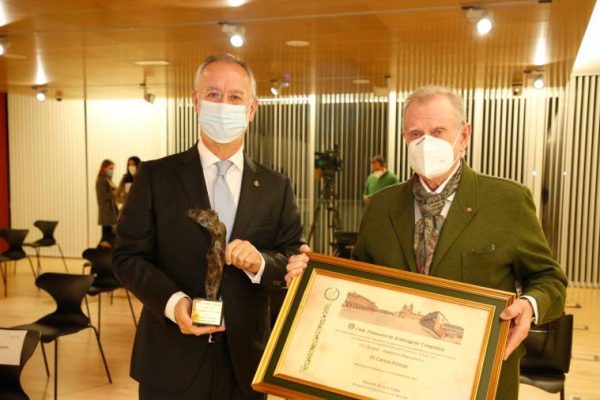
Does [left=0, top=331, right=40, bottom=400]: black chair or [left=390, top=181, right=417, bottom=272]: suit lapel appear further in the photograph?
[left=0, top=331, right=40, bottom=400]: black chair

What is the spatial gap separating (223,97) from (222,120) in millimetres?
84

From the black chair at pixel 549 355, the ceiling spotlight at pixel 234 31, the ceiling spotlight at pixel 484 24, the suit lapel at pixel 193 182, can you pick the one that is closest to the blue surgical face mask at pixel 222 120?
the suit lapel at pixel 193 182

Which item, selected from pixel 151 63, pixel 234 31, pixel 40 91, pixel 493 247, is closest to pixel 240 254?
pixel 493 247

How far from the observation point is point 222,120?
2047 mm

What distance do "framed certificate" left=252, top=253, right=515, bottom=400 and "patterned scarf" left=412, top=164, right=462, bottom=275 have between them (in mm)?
208

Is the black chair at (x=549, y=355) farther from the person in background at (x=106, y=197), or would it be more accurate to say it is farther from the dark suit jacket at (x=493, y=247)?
the person in background at (x=106, y=197)

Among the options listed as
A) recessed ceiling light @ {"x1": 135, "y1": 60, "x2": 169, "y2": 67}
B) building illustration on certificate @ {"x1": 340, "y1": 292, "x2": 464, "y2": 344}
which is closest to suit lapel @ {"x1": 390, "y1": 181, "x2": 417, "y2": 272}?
building illustration on certificate @ {"x1": 340, "y1": 292, "x2": 464, "y2": 344}

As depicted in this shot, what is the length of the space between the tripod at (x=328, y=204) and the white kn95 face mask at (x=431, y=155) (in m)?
7.76

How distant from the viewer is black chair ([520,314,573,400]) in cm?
384

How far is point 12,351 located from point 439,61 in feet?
18.3

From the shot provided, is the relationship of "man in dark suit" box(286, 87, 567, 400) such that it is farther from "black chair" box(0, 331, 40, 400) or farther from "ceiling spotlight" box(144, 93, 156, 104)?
"ceiling spotlight" box(144, 93, 156, 104)

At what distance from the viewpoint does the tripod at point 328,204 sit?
10078 millimetres

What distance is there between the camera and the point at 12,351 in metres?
3.45

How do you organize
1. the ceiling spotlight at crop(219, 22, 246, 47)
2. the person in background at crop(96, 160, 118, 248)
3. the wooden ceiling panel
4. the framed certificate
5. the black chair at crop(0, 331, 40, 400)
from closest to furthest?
the framed certificate < the black chair at crop(0, 331, 40, 400) < the wooden ceiling panel < the ceiling spotlight at crop(219, 22, 246, 47) < the person in background at crop(96, 160, 118, 248)
